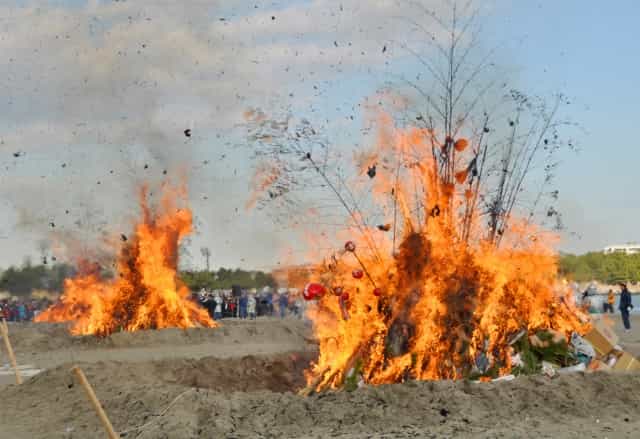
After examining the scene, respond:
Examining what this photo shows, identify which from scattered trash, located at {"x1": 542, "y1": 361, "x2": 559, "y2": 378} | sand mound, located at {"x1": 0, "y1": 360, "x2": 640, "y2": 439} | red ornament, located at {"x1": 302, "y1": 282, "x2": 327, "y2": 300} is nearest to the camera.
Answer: sand mound, located at {"x1": 0, "y1": 360, "x2": 640, "y2": 439}

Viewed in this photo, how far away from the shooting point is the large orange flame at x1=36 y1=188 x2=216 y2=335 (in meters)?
30.1

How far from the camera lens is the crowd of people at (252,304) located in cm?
4228

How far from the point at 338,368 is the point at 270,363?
417cm

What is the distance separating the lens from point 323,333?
46.1 ft

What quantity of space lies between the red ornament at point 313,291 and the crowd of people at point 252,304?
88.1 feet

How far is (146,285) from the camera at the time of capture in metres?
30.2

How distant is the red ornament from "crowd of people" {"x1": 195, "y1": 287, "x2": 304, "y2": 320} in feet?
88.1

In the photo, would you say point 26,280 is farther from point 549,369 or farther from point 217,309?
point 549,369

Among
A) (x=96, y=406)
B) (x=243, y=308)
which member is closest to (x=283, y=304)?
(x=243, y=308)

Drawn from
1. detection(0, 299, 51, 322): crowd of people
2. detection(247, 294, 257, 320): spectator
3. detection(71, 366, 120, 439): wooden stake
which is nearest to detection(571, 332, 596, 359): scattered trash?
detection(71, 366, 120, 439): wooden stake

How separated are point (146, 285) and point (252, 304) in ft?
44.3

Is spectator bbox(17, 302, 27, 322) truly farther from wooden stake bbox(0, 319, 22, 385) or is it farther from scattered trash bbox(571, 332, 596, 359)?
scattered trash bbox(571, 332, 596, 359)

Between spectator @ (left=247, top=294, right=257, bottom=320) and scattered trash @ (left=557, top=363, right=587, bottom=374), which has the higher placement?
spectator @ (left=247, top=294, right=257, bottom=320)

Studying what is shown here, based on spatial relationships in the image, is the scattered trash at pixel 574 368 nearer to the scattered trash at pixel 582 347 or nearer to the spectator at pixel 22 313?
the scattered trash at pixel 582 347
